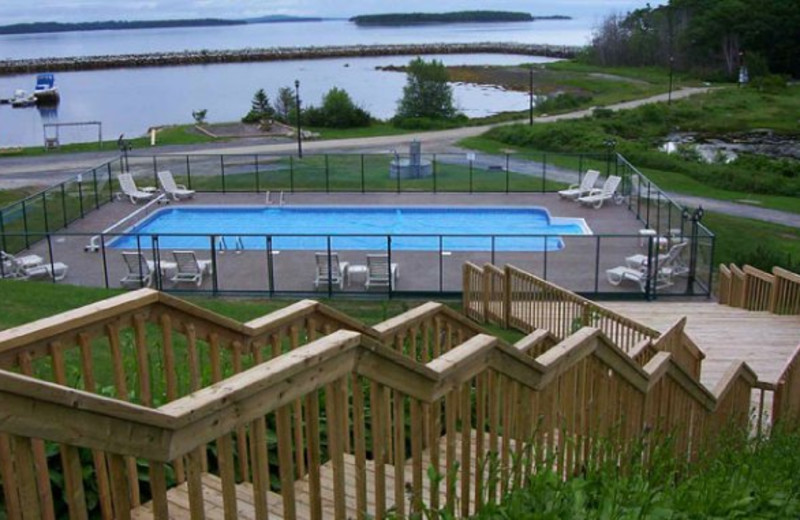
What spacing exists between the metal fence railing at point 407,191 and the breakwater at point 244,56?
453 feet

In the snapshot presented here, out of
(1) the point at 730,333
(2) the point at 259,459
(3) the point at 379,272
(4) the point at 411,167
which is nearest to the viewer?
(2) the point at 259,459

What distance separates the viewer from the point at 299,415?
495cm

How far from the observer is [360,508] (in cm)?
400

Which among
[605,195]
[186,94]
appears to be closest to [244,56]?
→ [186,94]

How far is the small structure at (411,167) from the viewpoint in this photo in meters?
31.7

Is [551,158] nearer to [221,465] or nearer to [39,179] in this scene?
[39,179]

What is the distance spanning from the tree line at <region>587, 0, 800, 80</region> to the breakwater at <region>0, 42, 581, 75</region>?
220 feet

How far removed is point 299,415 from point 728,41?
93.5 metres

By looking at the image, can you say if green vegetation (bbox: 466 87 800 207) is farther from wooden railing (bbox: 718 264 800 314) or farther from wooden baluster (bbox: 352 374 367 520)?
wooden baluster (bbox: 352 374 367 520)

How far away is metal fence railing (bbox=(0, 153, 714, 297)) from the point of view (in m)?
20.1

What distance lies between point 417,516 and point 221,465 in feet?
3.53

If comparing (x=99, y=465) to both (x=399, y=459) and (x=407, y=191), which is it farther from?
(x=407, y=191)

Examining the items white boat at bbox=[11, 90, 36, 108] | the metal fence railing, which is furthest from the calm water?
the metal fence railing

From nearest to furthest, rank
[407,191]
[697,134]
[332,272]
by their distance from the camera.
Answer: [332,272] < [407,191] < [697,134]
